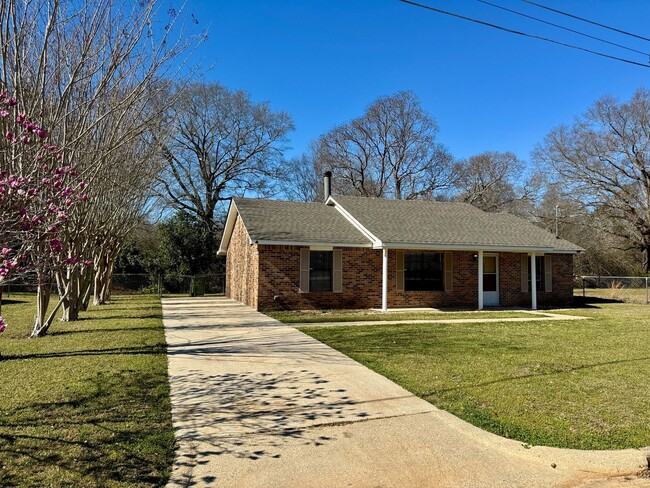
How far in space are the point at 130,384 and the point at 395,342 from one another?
16.9 ft

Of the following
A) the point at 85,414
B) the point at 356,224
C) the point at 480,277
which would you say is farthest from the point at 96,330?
the point at 480,277

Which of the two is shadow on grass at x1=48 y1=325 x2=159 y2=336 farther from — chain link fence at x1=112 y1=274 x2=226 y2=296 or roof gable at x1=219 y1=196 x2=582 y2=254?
chain link fence at x1=112 y1=274 x2=226 y2=296

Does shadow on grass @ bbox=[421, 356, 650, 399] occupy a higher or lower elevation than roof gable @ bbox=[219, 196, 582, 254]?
lower

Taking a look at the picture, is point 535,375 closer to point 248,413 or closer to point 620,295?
point 248,413

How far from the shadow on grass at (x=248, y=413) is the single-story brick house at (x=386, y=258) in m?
8.57

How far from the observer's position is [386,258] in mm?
15312

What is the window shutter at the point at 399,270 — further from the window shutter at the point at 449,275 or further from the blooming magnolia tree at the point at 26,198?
the blooming magnolia tree at the point at 26,198

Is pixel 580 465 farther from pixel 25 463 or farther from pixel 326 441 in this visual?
pixel 25 463

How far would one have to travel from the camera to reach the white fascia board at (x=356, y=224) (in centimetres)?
1578

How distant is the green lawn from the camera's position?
471 cm

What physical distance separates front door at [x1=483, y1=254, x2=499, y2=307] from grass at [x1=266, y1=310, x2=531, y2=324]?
7.58 feet

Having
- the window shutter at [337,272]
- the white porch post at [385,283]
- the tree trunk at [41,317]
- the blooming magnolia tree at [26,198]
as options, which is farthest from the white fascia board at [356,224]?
the blooming magnolia tree at [26,198]

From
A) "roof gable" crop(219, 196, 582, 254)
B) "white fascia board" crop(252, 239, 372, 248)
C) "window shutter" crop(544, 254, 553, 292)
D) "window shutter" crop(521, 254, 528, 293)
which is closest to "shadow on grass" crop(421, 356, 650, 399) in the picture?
"roof gable" crop(219, 196, 582, 254)

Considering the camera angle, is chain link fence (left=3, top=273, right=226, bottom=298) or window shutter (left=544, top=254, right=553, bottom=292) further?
chain link fence (left=3, top=273, right=226, bottom=298)
